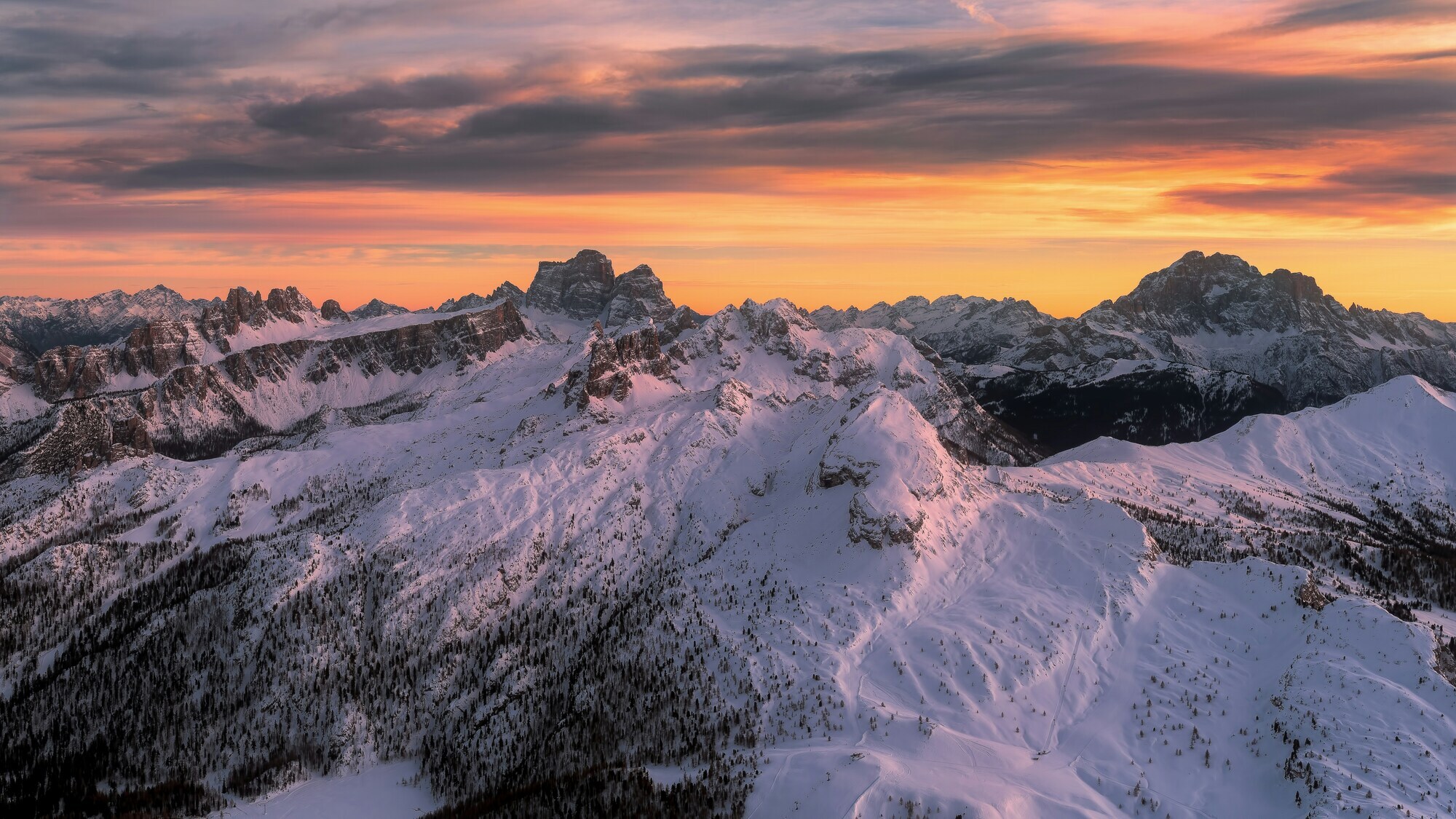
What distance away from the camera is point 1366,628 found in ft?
Answer: 472

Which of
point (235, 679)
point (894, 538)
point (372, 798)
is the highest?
point (894, 538)

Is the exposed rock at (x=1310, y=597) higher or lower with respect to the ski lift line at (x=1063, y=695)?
higher

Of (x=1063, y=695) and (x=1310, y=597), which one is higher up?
(x=1310, y=597)

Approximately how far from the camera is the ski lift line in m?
135

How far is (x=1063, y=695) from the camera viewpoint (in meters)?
147

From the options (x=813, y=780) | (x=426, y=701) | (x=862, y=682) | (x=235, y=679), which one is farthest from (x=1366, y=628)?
(x=235, y=679)

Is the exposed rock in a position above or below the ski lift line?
above

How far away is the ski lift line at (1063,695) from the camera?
442 ft

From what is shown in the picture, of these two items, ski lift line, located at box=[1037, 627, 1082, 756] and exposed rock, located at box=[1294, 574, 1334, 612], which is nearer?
ski lift line, located at box=[1037, 627, 1082, 756]

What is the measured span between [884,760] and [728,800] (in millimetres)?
24591

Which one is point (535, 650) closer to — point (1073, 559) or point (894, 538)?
point (894, 538)

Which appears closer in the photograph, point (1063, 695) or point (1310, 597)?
point (1063, 695)

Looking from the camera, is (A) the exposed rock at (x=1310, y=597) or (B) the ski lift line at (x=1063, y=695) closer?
(B) the ski lift line at (x=1063, y=695)

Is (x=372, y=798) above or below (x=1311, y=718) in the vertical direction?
below
